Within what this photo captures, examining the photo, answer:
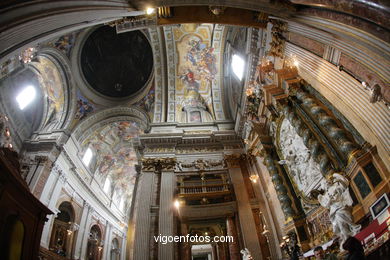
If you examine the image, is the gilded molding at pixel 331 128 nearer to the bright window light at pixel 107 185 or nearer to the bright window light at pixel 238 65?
the bright window light at pixel 238 65

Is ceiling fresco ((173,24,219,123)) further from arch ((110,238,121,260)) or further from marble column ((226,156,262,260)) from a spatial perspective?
arch ((110,238,121,260))

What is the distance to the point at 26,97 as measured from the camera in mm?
12039

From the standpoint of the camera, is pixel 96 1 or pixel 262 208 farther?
pixel 262 208

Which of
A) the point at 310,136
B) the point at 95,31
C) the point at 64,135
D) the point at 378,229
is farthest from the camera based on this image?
the point at 95,31

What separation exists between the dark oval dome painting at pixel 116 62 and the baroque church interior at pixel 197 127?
0.10 m

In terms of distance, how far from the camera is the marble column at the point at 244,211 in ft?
26.3

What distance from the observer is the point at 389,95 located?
361 centimetres

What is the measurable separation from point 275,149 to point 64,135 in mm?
11935

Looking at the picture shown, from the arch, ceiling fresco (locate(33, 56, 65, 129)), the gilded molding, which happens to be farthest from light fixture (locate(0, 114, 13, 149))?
the arch

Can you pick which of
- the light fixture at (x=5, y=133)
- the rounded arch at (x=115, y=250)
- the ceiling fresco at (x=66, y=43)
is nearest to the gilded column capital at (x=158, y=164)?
the light fixture at (x=5, y=133)

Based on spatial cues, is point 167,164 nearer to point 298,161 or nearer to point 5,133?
point 298,161

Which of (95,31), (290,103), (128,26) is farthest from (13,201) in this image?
(95,31)

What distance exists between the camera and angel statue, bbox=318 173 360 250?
13.8ft

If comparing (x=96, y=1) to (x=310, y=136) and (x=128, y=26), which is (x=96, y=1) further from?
(x=310, y=136)
